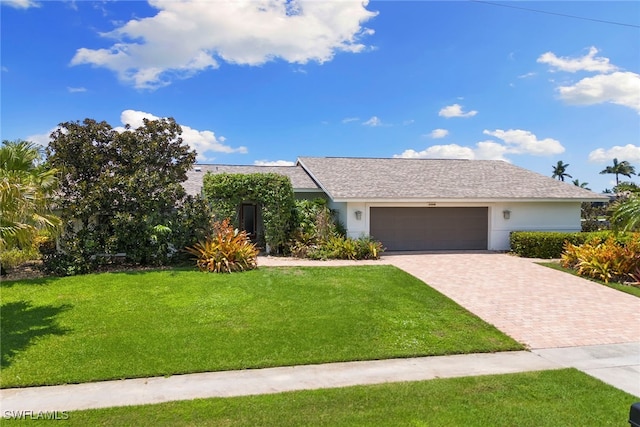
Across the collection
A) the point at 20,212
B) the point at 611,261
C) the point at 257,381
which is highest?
the point at 20,212

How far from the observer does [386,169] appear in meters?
21.5

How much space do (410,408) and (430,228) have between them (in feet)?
48.0

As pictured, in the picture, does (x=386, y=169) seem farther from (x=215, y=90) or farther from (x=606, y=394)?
(x=606, y=394)

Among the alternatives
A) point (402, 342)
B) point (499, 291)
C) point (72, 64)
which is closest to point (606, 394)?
point (402, 342)

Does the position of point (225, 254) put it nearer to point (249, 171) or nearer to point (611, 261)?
point (249, 171)

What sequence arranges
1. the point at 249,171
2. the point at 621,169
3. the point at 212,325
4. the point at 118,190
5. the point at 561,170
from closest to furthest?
the point at 212,325, the point at 118,190, the point at 249,171, the point at 621,169, the point at 561,170

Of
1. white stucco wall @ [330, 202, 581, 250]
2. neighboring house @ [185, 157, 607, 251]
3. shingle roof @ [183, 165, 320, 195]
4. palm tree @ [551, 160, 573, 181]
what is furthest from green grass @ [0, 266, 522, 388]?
palm tree @ [551, 160, 573, 181]

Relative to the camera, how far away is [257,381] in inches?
217

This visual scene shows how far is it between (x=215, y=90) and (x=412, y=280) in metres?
11.5

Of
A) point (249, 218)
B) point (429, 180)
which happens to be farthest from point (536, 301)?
point (249, 218)

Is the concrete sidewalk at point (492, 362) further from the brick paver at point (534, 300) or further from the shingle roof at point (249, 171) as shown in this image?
the shingle roof at point (249, 171)

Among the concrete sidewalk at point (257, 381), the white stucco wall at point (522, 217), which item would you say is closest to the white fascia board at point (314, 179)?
the white stucco wall at point (522, 217)

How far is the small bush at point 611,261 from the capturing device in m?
12.4

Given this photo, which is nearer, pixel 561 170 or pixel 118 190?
pixel 118 190
